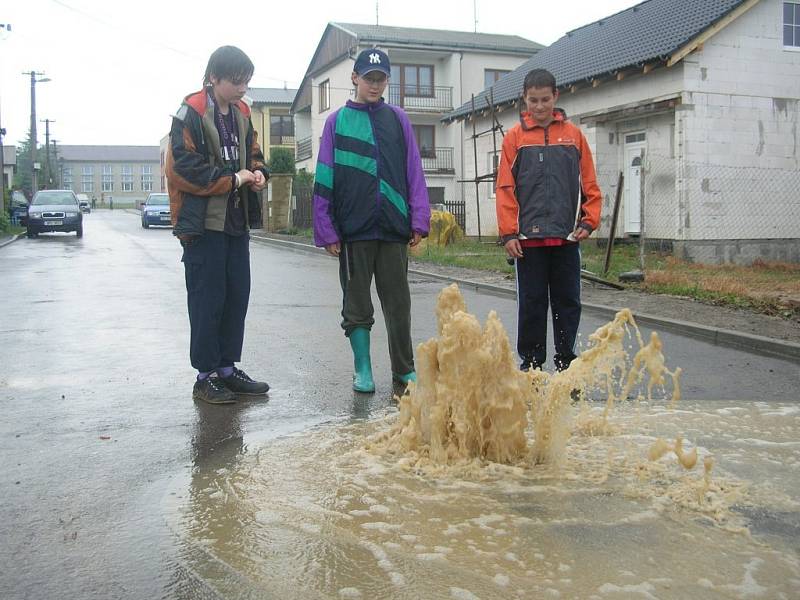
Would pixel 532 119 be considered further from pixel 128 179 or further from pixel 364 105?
pixel 128 179

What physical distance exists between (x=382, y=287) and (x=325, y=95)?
4435cm

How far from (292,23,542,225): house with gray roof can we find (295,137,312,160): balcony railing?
23.7ft

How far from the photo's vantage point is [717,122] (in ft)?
56.9

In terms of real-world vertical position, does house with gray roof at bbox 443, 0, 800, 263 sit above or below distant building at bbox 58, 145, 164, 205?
below

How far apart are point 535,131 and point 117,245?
2148cm

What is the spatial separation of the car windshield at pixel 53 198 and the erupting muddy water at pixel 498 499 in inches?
1181

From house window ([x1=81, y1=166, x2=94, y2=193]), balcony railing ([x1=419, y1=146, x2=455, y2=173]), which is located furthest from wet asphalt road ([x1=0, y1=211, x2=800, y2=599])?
house window ([x1=81, y1=166, x2=94, y2=193])

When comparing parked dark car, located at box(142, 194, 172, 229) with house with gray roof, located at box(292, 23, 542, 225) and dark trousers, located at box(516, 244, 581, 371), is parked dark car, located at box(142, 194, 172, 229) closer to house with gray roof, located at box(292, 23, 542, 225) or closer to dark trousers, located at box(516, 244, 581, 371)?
house with gray roof, located at box(292, 23, 542, 225)

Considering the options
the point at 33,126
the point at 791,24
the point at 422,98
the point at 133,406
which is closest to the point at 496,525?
the point at 133,406

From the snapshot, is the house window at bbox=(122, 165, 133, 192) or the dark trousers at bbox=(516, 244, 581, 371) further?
the house window at bbox=(122, 165, 133, 192)

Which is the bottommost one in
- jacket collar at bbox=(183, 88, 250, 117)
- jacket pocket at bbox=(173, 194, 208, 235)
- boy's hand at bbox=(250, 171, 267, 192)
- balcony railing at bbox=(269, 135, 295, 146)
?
jacket pocket at bbox=(173, 194, 208, 235)

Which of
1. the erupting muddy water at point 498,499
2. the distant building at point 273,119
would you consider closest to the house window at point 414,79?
the distant building at point 273,119

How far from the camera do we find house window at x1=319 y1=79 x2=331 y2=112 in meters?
47.1

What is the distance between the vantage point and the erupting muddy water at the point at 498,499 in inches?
106
